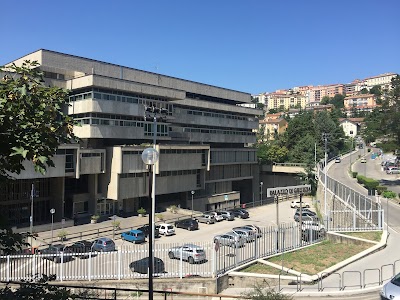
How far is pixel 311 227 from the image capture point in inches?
970

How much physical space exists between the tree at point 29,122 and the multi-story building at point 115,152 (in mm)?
26881

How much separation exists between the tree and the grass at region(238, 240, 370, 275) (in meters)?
14.9

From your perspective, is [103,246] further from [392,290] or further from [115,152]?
[392,290]

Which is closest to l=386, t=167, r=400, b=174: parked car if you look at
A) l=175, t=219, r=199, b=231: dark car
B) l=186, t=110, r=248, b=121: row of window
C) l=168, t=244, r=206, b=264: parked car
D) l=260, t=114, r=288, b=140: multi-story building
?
l=186, t=110, r=248, b=121: row of window

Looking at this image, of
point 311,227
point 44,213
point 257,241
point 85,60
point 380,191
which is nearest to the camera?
point 257,241

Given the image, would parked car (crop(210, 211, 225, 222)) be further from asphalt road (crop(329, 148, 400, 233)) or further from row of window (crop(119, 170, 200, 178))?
asphalt road (crop(329, 148, 400, 233))

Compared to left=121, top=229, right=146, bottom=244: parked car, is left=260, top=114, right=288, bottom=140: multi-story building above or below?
above

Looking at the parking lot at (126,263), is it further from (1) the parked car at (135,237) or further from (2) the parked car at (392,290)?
(1) the parked car at (135,237)

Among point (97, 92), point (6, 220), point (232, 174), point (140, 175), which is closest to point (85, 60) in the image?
point (97, 92)

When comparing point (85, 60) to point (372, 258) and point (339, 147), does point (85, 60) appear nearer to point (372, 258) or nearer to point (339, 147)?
point (372, 258)

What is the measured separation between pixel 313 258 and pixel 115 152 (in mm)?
28909

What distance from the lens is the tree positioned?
5211 mm

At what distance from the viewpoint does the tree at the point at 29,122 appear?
17.1 ft

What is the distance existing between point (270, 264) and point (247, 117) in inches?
2211
